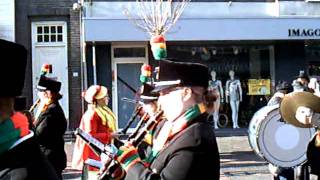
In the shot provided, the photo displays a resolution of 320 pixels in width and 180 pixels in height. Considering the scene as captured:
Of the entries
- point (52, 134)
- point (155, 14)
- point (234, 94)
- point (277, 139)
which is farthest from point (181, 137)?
point (234, 94)

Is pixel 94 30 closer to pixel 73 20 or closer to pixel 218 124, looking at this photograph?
pixel 73 20

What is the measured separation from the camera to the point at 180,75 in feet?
11.3

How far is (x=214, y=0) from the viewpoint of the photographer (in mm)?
19234

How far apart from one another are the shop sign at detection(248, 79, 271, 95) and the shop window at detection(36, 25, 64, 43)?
246 inches

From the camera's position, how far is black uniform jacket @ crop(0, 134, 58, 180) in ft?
6.52

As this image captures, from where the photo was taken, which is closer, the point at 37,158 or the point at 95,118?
the point at 37,158

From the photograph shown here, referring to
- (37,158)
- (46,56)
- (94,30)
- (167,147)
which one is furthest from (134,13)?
(37,158)

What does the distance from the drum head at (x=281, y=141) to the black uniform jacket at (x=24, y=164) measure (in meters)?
4.39

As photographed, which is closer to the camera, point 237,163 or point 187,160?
point 187,160

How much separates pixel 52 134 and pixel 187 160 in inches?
146

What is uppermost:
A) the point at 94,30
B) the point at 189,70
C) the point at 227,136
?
the point at 94,30

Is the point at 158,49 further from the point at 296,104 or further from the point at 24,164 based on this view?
the point at 24,164

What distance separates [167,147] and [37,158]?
1.28 meters

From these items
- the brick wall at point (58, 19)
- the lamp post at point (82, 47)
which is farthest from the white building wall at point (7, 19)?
the lamp post at point (82, 47)
